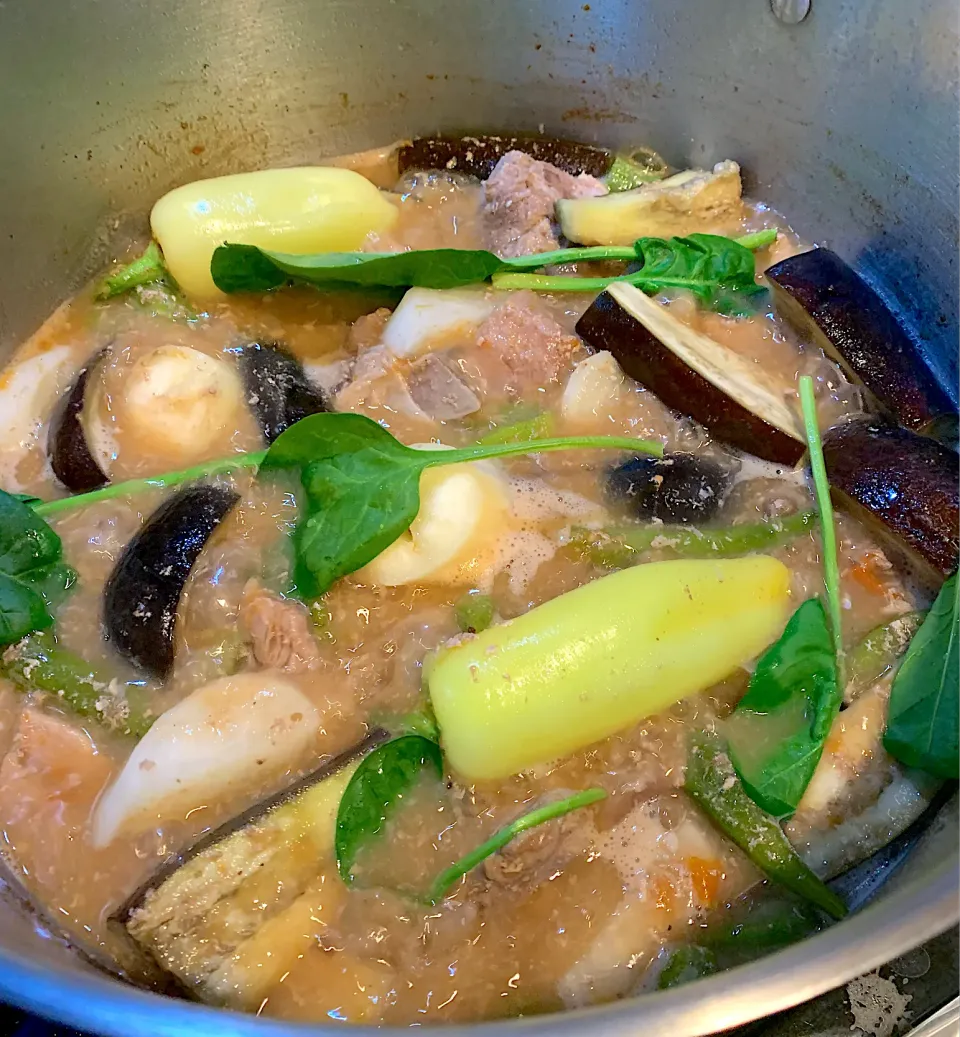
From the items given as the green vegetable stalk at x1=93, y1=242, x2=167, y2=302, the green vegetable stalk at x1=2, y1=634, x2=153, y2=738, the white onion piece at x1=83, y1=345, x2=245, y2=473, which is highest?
the green vegetable stalk at x1=93, y1=242, x2=167, y2=302

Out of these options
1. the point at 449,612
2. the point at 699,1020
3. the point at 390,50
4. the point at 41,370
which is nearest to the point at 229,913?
the point at 449,612

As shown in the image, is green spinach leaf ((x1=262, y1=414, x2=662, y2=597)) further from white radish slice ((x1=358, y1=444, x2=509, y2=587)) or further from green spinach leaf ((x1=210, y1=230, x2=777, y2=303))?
green spinach leaf ((x1=210, y1=230, x2=777, y2=303))

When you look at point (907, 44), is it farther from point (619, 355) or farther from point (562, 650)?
point (562, 650)

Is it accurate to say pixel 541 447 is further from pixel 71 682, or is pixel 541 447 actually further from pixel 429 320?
pixel 71 682

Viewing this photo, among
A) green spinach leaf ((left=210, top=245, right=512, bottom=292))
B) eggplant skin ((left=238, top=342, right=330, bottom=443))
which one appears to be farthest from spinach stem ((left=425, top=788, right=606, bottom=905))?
green spinach leaf ((left=210, top=245, right=512, bottom=292))

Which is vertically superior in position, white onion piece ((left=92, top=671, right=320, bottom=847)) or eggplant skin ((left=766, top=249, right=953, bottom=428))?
eggplant skin ((left=766, top=249, right=953, bottom=428))

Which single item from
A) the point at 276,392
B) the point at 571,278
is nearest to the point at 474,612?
the point at 276,392

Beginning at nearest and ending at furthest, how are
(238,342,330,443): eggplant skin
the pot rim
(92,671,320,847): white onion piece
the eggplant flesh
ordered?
the pot rim, the eggplant flesh, (92,671,320,847): white onion piece, (238,342,330,443): eggplant skin
